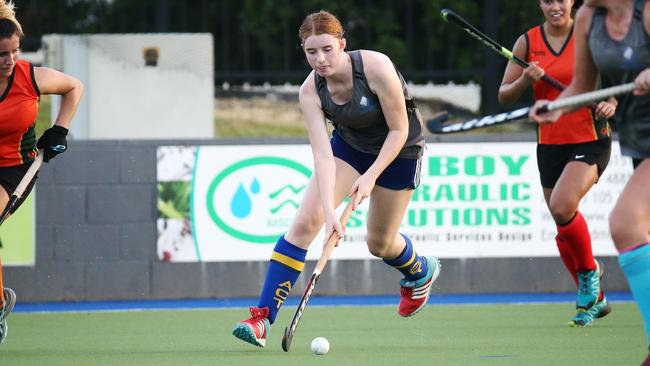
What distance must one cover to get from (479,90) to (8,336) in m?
5.69

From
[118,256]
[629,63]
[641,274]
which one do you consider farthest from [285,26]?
[641,274]

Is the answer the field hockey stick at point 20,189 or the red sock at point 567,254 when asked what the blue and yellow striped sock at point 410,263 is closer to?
the red sock at point 567,254

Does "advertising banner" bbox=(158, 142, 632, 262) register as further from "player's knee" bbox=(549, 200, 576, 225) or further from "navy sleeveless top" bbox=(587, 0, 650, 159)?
"navy sleeveless top" bbox=(587, 0, 650, 159)

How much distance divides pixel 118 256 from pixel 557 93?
154 inches

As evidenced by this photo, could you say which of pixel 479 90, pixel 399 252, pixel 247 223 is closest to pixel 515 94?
pixel 399 252

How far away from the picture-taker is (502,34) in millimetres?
11930

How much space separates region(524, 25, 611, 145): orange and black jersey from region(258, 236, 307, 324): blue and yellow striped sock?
177 cm

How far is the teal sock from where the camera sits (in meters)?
4.46

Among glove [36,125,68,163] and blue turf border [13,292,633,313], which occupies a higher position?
glove [36,125,68,163]

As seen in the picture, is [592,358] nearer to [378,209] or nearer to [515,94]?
[378,209]

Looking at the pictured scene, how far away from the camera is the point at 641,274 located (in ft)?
14.7

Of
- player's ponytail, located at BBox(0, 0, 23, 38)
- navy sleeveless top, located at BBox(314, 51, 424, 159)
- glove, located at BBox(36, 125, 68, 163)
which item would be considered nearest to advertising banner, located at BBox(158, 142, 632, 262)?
glove, located at BBox(36, 125, 68, 163)

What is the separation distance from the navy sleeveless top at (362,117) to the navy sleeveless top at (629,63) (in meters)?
1.41

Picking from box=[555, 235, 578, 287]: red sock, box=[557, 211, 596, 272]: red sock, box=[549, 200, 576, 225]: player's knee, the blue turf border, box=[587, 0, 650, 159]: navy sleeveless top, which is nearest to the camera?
box=[587, 0, 650, 159]: navy sleeveless top
